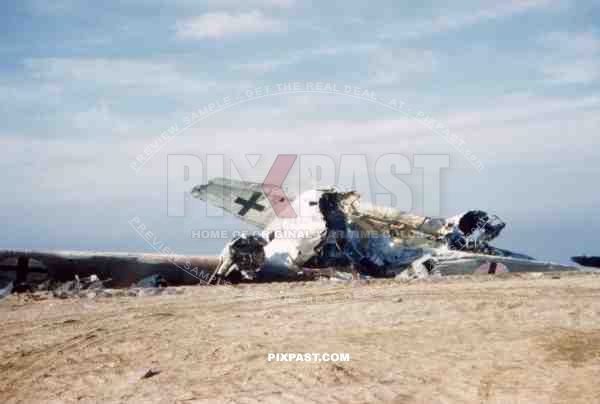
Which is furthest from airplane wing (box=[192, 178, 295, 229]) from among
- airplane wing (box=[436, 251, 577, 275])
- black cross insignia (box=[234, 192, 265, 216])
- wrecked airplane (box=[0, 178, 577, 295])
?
airplane wing (box=[436, 251, 577, 275])

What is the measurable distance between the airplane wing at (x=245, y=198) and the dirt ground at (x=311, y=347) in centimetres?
813

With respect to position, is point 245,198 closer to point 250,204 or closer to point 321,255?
point 250,204

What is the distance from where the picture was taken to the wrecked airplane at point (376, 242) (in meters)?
15.4

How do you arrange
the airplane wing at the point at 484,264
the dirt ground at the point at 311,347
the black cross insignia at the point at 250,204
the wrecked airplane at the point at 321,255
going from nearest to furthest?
the dirt ground at the point at 311,347 < the wrecked airplane at the point at 321,255 < the airplane wing at the point at 484,264 < the black cross insignia at the point at 250,204

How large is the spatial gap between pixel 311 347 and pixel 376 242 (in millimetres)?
9354

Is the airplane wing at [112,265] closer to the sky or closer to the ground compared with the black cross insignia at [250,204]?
closer to the ground

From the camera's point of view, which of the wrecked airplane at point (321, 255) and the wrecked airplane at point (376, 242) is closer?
the wrecked airplane at point (321, 255)

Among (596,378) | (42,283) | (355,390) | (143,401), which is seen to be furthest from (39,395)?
(42,283)

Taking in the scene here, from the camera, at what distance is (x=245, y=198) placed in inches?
803

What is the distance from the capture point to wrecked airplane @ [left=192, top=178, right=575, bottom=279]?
605 inches

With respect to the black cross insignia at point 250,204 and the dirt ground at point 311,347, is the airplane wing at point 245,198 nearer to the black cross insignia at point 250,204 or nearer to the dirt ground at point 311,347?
the black cross insignia at point 250,204

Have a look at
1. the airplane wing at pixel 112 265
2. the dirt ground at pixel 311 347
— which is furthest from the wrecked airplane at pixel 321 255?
the dirt ground at pixel 311 347

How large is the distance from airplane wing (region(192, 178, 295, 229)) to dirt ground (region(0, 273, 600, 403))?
813cm

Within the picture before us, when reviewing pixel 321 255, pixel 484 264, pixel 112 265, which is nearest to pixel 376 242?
pixel 321 255
